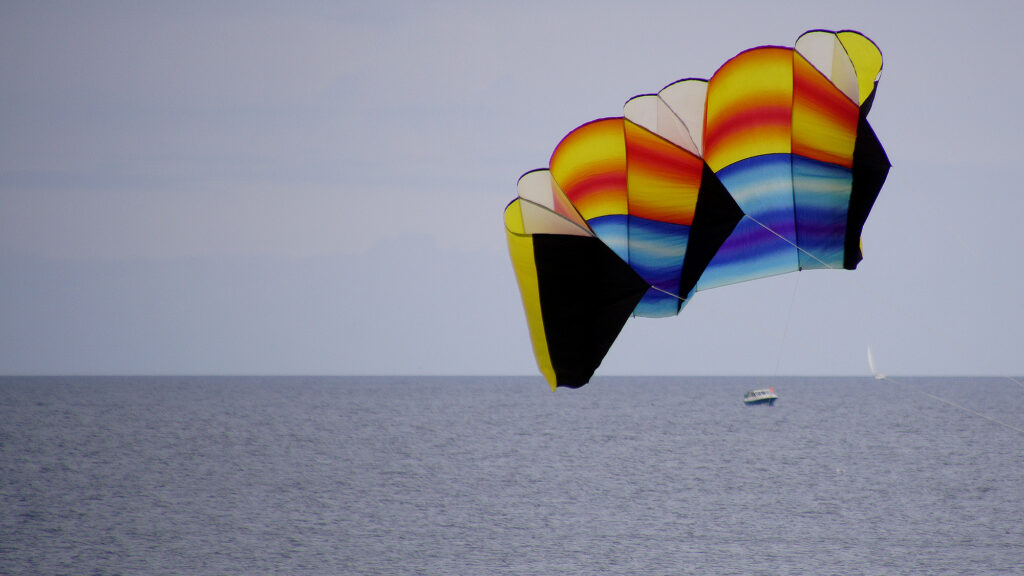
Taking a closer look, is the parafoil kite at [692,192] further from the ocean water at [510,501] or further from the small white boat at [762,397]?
the small white boat at [762,397]

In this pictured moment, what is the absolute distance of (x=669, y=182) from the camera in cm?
1395

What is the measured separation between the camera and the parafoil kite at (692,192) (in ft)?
44.3

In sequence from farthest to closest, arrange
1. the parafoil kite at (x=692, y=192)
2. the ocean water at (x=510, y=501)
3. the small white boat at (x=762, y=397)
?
the small white boat at (x=762, y=397), the ocean water at (x=510, y=501), the parafoil kite at (x=692, y=192)

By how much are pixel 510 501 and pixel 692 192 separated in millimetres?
40876

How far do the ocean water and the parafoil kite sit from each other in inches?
894

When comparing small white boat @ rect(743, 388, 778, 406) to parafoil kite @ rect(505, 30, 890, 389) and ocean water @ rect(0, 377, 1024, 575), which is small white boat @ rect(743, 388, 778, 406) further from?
parafoil kite @ rect(505, 30, 890, 389)

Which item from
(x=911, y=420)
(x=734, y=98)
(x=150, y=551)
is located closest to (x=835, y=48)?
(x=734, y=98)

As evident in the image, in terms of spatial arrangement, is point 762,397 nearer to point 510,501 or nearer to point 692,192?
point 510,501

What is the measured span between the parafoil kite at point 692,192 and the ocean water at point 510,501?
22.7 m

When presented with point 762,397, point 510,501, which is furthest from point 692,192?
point 762,397

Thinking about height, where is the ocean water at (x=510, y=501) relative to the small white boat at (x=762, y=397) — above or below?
below

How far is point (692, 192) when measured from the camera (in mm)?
13828

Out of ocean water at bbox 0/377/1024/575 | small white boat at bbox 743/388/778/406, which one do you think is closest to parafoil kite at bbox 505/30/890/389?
ocean water at bbox 0/377/1024/575

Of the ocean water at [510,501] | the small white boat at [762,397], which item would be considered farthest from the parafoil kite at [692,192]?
the small white boat at [762,397]
